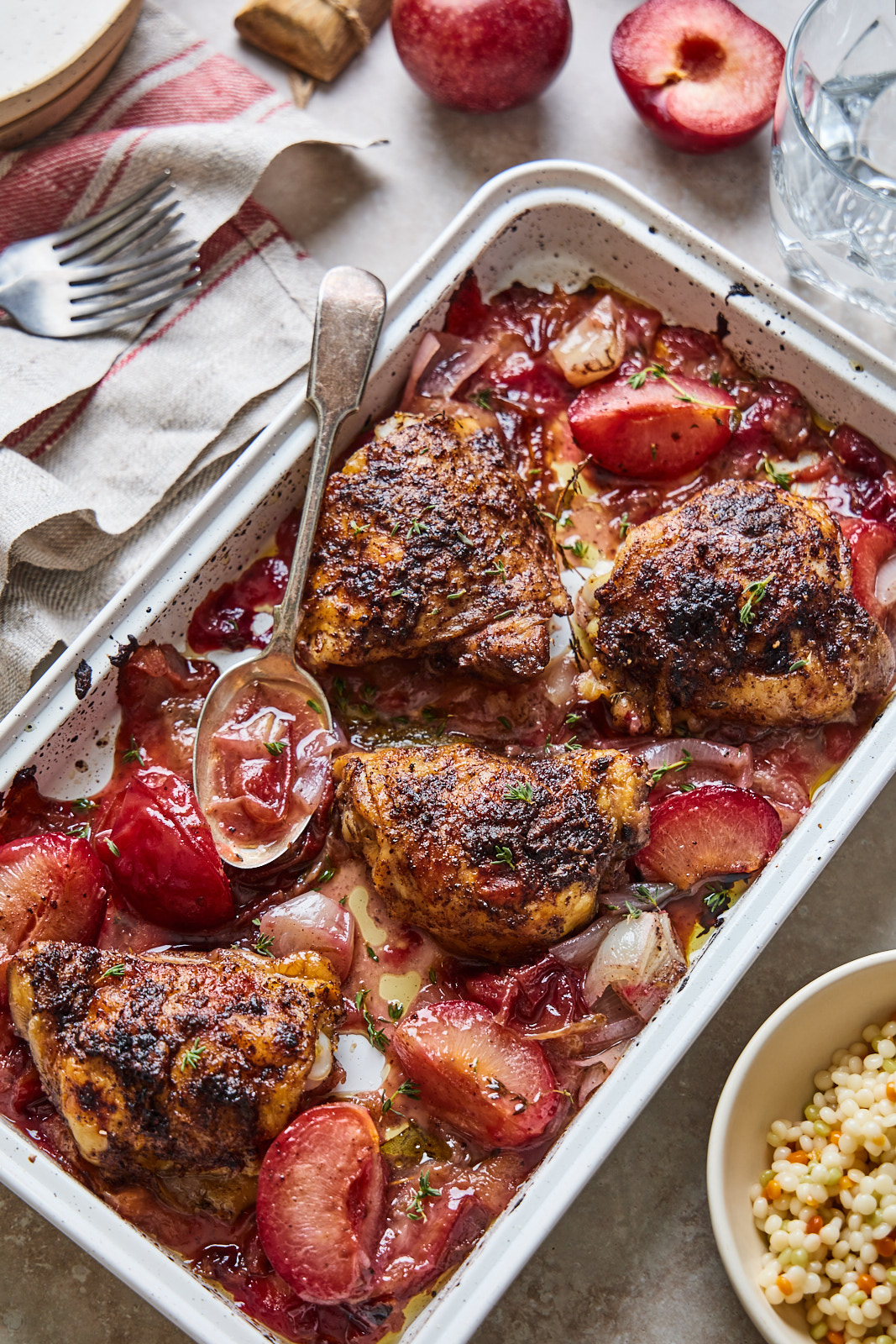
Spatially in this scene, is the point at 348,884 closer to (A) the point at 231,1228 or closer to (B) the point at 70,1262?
(A) the point at 231,1228

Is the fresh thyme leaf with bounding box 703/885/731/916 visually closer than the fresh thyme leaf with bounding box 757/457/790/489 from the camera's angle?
Yes

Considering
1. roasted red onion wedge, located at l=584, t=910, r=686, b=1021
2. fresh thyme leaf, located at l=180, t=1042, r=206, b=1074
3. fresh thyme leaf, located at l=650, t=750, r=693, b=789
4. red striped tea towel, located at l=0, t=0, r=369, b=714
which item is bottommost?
roasted red onion wedge, located at l=584, t=910, r=686, b=1021

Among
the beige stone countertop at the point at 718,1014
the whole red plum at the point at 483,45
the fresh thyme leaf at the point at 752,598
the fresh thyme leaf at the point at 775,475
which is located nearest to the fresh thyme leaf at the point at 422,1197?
the beige stone countertop at the point at 718,1014

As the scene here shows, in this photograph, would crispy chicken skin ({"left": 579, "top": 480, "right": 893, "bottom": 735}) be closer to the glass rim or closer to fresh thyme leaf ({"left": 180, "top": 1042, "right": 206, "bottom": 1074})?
the glass rim

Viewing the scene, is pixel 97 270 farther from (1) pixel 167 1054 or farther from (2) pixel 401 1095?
(2) pixel 401 1095

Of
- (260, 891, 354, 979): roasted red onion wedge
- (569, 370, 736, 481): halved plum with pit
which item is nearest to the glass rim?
(569, 370, 736, 481): halved plum with pit

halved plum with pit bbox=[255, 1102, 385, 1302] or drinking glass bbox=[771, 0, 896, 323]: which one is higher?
drinking glass bbox=[771, 0, 896, 323]

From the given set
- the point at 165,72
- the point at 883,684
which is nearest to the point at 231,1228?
the point at 883,684
